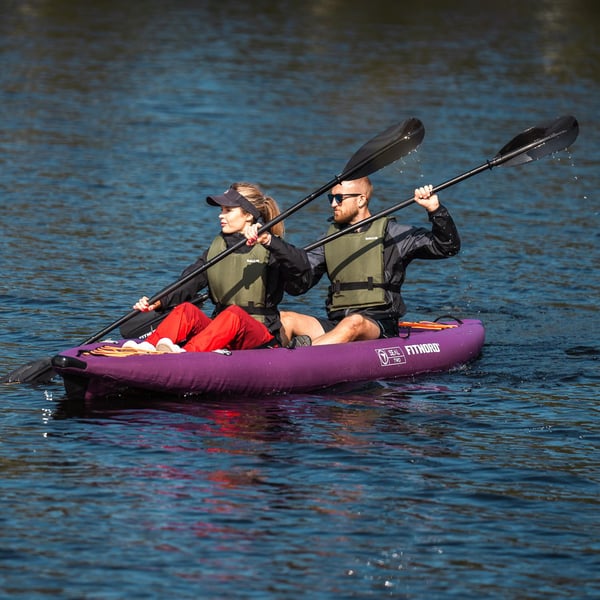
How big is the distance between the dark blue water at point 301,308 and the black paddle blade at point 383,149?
1511 millimetres

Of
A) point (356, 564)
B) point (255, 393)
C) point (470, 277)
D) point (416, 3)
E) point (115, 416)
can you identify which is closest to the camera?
point (356, 564)

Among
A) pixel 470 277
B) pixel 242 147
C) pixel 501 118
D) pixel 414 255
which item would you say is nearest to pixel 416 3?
pixel 501 118

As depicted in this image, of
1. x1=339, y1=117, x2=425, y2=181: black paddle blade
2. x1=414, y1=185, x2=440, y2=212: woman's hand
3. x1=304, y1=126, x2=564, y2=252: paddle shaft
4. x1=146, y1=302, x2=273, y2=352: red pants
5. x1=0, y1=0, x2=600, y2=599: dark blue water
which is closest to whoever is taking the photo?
x1=0, y1=0, x2=600, y2=599: dark blue water

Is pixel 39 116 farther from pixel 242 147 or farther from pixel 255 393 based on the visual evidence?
pixel 255 393

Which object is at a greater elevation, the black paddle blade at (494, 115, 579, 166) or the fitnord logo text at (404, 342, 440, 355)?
the black paddle blade at (494, 115, 579, 166)

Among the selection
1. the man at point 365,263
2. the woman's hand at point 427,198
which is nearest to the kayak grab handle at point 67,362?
the man at point 365,263

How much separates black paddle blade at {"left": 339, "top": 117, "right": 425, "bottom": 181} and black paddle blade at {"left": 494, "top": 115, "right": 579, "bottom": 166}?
73 centimetres

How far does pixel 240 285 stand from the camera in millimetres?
9250

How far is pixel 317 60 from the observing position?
2678 centimetres

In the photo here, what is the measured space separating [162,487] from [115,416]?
4.15 ft

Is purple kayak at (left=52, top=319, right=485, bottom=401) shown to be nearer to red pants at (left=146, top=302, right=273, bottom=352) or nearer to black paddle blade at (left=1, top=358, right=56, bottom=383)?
red pants at (left=146, top=302, right=273, bottom=352)

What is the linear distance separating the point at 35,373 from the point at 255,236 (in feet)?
5.42

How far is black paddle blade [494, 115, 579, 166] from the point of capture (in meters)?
10.7

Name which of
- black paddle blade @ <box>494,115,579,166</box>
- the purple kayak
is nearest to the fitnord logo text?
the purple kayak
